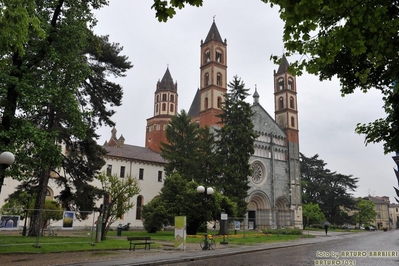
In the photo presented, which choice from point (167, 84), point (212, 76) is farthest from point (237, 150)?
point (167, 84)

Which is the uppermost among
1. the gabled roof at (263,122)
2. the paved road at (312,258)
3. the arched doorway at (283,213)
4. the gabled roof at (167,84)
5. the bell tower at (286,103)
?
the gabled roof at (167,84)

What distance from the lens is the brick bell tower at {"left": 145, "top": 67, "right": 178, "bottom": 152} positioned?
6444 cm

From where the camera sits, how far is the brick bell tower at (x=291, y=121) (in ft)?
171

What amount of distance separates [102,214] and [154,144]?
1708 inches

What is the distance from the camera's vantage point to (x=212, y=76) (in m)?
50.6

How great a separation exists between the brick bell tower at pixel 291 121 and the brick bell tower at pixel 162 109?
21076mm

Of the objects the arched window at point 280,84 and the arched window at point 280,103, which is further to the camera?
the arched window at point 280,84

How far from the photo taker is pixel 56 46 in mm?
13711

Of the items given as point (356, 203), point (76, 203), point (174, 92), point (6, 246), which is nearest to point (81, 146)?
point (76, 203)

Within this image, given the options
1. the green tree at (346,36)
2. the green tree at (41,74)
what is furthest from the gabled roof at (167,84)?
the green tree at (346,36)

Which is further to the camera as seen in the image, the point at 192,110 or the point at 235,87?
the point at 192,110

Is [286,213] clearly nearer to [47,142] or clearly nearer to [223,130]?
[223,130]

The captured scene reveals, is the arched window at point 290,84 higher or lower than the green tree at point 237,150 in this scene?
higher

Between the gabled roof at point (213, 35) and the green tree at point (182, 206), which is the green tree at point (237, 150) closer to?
the green tree at point (182, 206)
